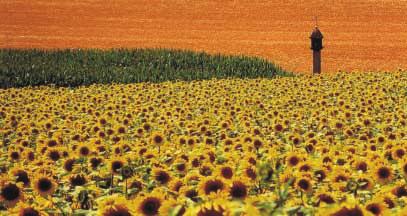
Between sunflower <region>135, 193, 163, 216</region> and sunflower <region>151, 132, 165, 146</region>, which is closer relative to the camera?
sunflower <region>135, 193, 163, 216</region>

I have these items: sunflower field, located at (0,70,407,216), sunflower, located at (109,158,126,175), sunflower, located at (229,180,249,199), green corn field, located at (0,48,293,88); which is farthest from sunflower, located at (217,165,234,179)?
green corn field, located at (0,48,293,88)

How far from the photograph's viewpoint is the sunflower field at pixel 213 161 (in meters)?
3.26

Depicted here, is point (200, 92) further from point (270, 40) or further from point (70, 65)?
point (270, 40)

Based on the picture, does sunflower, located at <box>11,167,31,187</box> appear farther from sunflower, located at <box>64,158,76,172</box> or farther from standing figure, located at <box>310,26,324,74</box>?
standing figure, located at <box>310,26,324,74</box>

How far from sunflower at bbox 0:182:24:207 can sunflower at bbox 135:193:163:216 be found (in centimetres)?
136

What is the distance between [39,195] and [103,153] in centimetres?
122

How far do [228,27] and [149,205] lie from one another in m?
41.6

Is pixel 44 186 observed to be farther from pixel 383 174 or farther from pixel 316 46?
pixel 316 46

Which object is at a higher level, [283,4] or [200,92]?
[283,4]

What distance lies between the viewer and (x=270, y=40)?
38.5 meters

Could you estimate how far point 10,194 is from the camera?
4.23 meters

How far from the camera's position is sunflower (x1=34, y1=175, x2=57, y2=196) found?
4484 millimetres

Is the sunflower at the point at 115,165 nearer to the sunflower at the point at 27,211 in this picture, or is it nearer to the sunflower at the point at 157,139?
the sunflower at the point at 27,211

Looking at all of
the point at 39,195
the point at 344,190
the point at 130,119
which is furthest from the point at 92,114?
Answer: the point at 344,190
